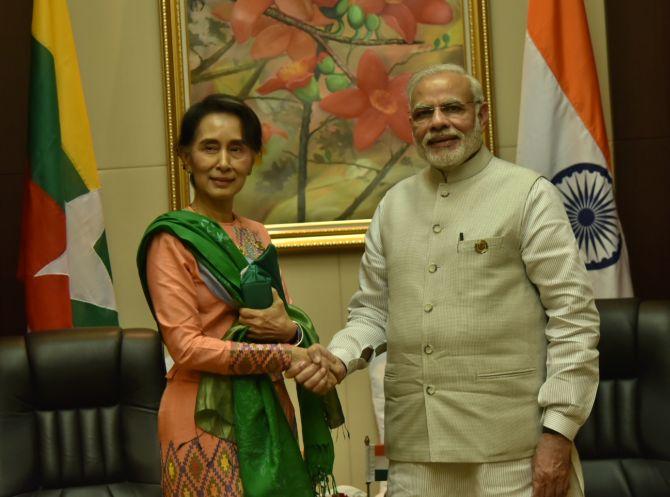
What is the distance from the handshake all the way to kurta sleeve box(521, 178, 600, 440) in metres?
0.52

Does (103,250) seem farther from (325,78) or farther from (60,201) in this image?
A: (325,78)

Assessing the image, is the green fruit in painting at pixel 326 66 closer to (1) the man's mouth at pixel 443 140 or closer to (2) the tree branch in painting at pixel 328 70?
(2) the tree branch in painting at pixel 328 70

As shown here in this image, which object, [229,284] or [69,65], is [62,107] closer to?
[69,65]

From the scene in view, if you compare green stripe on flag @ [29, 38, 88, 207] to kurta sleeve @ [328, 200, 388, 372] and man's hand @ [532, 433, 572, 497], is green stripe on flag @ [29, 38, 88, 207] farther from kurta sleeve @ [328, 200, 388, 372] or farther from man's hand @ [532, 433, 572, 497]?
man's hand @ [532, 433, 572, 497]

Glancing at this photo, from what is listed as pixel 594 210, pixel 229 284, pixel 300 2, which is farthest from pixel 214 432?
pixel 300 2

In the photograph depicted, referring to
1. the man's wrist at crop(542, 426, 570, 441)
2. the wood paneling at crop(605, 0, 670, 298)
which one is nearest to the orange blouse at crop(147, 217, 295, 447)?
the man's wrist at crop(542, 426, 570, 441)

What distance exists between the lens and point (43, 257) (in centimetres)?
355

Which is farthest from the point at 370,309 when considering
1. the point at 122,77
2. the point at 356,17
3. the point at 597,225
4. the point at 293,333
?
the point at 122,77

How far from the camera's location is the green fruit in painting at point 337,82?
3.95 m

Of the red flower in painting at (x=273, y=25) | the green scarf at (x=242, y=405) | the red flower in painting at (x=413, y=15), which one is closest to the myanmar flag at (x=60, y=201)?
the red flower in painting at (x=273, y=25)

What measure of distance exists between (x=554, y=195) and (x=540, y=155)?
4.53ft

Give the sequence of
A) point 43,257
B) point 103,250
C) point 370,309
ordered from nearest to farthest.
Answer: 1. point 370,309
2. point 43,257
3. point 103,250

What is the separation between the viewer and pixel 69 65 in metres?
3.71

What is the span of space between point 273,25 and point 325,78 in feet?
1.04
